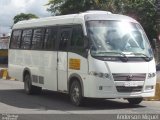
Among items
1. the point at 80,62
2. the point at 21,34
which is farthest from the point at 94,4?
the point at 80,62

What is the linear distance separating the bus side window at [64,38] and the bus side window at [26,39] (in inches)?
126

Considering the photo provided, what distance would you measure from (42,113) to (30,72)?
572cm

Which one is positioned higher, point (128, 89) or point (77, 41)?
point (77, 41)

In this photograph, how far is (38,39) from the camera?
18.8 meters

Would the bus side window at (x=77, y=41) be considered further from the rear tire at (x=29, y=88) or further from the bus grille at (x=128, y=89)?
the rear tire at (x=29, y=88)

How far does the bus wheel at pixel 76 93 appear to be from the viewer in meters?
15.4

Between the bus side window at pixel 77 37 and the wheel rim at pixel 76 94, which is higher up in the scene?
the bus side window at pixel 77 37

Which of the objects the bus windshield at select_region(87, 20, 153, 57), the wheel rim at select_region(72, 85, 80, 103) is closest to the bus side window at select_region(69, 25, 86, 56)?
the bus windshield at select_region(87, 20, 153, 57)

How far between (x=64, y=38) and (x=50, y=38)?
116 centimetres

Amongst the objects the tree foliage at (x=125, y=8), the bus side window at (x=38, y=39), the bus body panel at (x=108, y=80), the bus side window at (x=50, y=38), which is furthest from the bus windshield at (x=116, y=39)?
the tree foliage at (x=125, y=8)

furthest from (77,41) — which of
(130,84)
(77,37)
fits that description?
(130,84)

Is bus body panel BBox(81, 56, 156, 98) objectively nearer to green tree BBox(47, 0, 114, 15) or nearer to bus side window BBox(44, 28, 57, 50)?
bus side window BBox(44, 28, 57, 50)

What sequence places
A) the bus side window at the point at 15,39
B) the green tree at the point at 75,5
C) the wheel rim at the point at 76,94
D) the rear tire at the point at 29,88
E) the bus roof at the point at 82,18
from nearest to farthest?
1. the wheel rim at the point at 76,94
2. the bus roof at the point at 82,18
3. the rear tire at the point at 29,88
4. the bus side window at the point at 15,39
5. the green tree at the point at 75,5

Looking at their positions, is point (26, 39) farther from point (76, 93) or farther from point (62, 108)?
point (62, 108)
